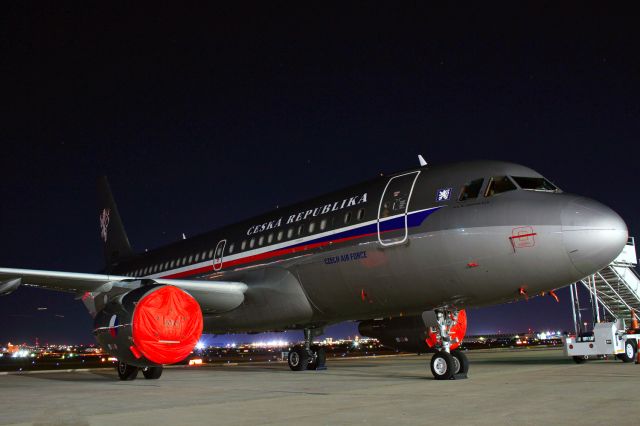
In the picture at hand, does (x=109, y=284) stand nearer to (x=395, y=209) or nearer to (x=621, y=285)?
(x=395, y=209)

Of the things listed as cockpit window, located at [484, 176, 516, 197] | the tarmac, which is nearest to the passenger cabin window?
cockpit window, located at [484, 176, 516, 197]

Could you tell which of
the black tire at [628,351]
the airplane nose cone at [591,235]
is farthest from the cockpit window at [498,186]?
the black tire at [628,351]

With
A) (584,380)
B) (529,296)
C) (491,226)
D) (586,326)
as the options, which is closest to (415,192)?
(491,226)

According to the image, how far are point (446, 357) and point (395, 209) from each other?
3.22 metres

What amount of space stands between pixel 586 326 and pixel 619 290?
13.4ft

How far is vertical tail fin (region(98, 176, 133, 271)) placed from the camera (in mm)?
28656

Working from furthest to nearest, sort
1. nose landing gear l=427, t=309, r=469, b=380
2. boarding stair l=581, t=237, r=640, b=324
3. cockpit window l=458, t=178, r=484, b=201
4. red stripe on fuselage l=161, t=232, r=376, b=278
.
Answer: boarding stair l=581, t=237, r=640, b=324 → red stripe on fuselage l=161, t=232, r=376, b=278 → nose landing gear l=427, t=309, r=469, b=380 → cockpit window l=458, t=178, r=484, b=201

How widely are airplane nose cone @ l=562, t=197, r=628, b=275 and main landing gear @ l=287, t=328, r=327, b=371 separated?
8.95m

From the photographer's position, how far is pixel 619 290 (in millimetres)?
28891

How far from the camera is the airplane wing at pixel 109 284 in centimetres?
1539

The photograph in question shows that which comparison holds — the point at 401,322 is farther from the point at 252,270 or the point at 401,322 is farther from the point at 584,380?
the point at 584,380

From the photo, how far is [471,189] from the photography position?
12758 millimetres

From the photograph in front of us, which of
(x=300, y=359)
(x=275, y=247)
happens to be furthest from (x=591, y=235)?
(x=300, y=359)

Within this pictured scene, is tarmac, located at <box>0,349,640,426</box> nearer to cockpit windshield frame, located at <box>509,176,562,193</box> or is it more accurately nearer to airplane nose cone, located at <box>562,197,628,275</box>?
airplane nose cone, located at <box>562,197,628,275</box>
